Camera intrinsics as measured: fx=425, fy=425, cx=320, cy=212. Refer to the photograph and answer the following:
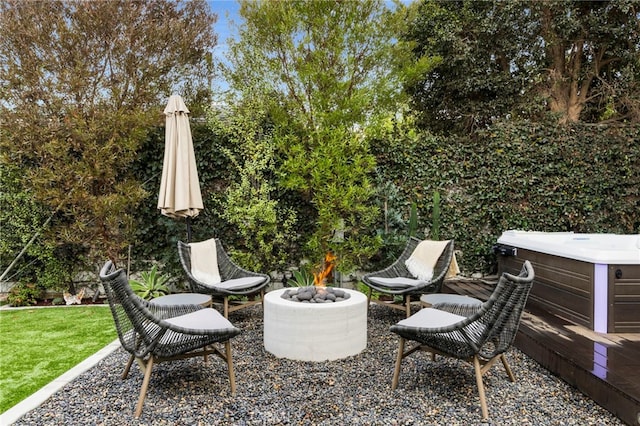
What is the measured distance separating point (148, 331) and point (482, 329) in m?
2.29

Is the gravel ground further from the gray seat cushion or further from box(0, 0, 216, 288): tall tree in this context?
box(0, 0, 216, 288): tall tree

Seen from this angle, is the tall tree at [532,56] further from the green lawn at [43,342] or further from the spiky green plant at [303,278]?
the green lawn at [43,342]

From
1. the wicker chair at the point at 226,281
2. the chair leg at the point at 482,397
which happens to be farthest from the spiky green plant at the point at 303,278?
the chair leg at the point at 482,397

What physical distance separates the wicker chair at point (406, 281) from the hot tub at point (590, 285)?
102cm

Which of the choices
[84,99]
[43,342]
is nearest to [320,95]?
[84,99]

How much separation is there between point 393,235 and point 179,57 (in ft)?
13.5

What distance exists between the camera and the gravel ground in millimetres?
2645

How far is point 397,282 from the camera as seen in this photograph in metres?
4.81

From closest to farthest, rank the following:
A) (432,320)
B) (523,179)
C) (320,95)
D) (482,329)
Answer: (482,329) < (432,320) < (320,95) < (523,179)

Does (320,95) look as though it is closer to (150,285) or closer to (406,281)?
(406,281)

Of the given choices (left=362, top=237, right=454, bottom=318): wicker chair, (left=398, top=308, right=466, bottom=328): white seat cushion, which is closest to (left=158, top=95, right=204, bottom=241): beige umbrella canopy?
(left=362, top=237, right=454, bottom=318): wicker chair

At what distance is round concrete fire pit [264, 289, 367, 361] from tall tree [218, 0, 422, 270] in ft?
7.84

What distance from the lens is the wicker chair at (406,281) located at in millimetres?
4664

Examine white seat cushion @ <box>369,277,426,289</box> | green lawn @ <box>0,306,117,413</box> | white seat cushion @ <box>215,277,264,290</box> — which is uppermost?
white seat cushion @ <box>369,277,426,289</box>
